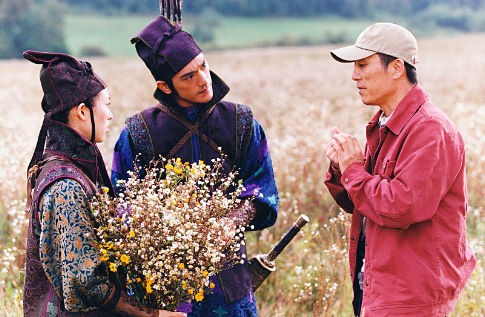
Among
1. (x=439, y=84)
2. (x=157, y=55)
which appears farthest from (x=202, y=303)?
(x=439, y=84)

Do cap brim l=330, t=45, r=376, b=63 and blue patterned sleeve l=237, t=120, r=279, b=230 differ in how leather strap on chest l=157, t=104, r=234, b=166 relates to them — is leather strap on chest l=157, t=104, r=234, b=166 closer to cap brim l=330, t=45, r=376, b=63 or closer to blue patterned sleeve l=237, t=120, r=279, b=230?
blue patterned sleeve l=237, t=120, r=279, b=230

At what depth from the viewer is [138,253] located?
6.91 feet

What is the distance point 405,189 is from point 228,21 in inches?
2558

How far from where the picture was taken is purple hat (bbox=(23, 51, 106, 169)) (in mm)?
2330

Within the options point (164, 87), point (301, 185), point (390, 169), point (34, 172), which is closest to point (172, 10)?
point (164, 87)

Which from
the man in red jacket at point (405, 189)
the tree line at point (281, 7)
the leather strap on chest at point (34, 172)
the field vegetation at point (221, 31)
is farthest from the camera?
the tree line at point (281, 7)

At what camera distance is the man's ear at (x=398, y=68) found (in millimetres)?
2391

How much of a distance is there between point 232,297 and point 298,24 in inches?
2442

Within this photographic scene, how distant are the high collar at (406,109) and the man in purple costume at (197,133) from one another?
0.85 meters

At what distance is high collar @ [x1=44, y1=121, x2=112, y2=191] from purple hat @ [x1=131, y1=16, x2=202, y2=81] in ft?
2.34

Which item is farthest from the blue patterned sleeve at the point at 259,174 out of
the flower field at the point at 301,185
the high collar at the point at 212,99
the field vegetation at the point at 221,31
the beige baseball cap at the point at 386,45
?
the field vegetation at the point at 221,31

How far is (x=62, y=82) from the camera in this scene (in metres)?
2.33

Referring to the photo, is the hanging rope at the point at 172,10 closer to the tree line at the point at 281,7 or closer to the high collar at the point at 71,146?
the high collar at the point at 71,146

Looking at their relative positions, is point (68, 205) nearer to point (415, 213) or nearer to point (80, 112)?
point (80, 112)
